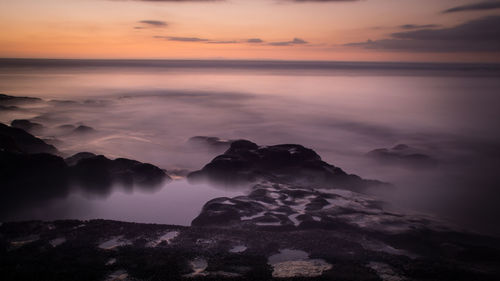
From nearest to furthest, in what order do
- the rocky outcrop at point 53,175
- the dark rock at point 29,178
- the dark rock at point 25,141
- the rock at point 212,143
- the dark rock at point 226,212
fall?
1. the dark rock at point 226,212
2. the dark rock at point 29,178
3. the rocky outcrop at point 53,175
4. the dark rock at point 25,141
5. the rock at point 212,143

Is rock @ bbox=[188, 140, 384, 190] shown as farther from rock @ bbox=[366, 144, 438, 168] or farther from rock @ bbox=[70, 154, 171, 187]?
rock @ bbox=[366, 144, 438, 168]

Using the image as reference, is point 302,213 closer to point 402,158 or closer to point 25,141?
point 402,158

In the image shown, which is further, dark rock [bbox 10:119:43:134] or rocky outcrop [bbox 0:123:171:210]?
dark rock [bbox 10:119:43:134]

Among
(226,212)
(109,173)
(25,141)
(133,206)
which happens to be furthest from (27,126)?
(226,212)

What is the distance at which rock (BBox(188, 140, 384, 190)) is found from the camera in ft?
65.7

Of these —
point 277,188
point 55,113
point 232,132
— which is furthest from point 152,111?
point 277,188

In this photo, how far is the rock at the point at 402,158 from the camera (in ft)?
93.1

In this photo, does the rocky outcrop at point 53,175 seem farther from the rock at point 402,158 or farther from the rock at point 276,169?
the rock at point 402,158

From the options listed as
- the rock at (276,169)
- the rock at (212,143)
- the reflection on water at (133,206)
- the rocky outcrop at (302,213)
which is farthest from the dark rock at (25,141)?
the rocky outcrop at (302,213)

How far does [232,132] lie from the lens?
141 feet

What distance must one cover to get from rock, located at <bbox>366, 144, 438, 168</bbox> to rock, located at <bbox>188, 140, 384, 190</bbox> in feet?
27.2

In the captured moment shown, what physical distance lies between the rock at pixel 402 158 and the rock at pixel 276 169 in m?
8.30

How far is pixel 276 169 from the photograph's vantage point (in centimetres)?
2128

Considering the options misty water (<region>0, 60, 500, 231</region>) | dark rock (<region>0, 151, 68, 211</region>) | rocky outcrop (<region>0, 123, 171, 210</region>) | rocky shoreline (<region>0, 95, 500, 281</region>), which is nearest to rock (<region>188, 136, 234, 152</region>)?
misty water (<region>0, 60, 500, 231</region>)
